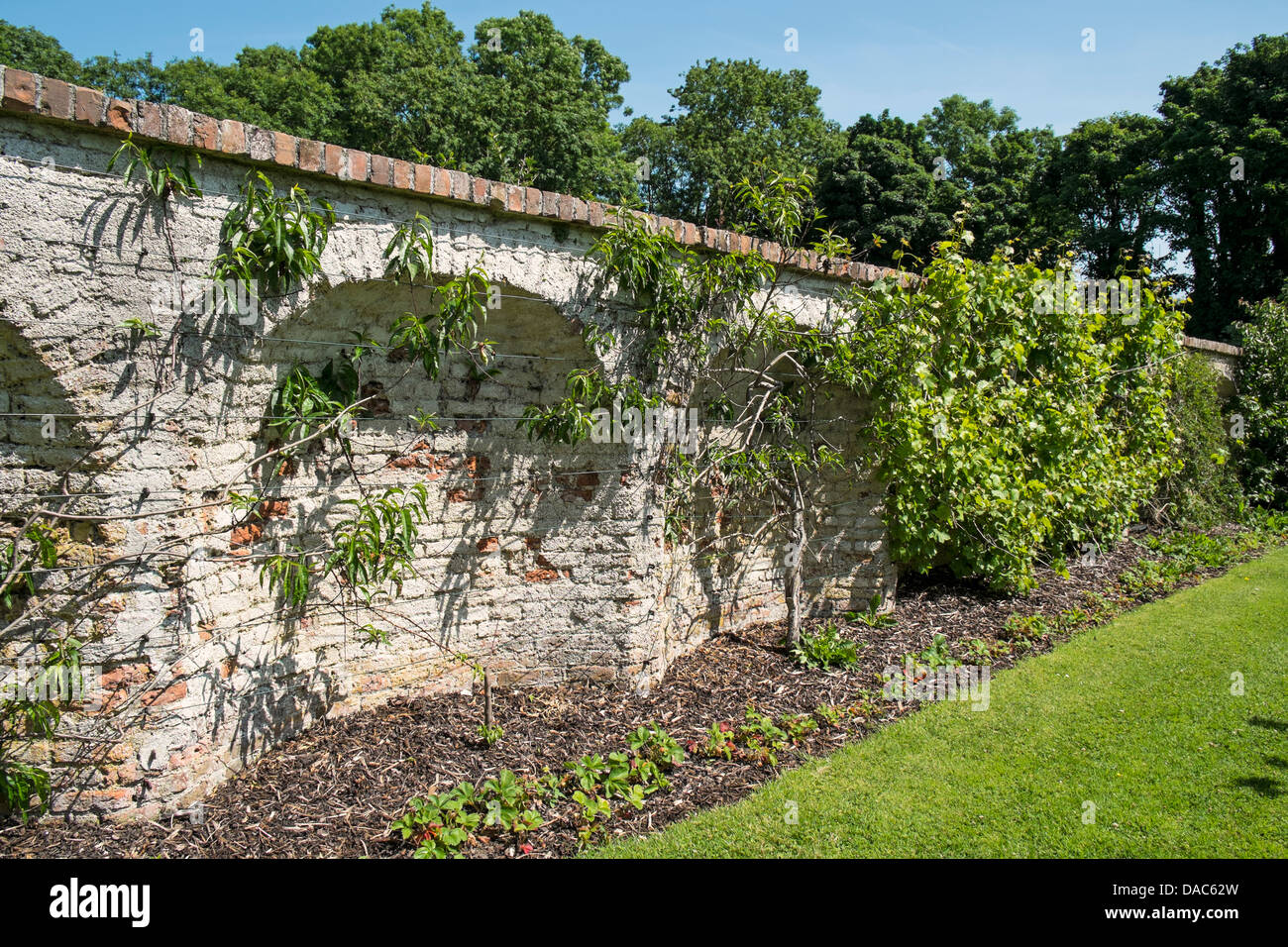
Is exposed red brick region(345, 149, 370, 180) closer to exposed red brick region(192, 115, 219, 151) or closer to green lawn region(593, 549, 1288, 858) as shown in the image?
exposed red brick region(192, 115, 219, 151)

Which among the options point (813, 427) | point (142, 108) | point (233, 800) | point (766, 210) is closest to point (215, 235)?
point (142, 108)

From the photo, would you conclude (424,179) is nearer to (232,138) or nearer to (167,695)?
(232,138)

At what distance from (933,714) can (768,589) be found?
1.65 metres

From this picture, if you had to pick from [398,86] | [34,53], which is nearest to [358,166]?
[398,86]

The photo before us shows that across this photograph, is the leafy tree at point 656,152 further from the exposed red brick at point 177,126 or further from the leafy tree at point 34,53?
the exposed red brick at point 177,126

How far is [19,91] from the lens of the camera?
111 inches

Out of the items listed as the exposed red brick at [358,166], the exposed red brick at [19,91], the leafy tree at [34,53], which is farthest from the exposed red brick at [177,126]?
the leafy tree at [34,53]

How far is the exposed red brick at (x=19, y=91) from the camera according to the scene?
9.17 ft

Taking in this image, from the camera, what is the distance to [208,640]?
135 inches

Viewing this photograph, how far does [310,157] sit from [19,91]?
3.33ft

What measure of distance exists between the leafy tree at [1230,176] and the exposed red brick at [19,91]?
21.0 meters

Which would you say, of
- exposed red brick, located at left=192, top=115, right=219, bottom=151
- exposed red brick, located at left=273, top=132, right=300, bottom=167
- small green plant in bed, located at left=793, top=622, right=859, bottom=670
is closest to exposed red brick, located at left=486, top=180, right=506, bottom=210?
exposed red brick, located at left=273, top=132, right=300, bottom=167

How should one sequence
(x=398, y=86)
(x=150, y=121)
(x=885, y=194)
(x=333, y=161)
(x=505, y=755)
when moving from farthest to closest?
(x=398, y=86) → (x=885, y=194) → (x=505, y=755) → (x=333, y=161) → (x=150, y=121)

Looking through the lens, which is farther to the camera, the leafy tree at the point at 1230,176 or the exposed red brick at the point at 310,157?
the leafy tree at the point at 1230,176
